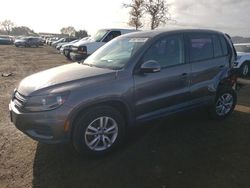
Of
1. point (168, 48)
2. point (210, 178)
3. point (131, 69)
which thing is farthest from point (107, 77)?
point (210, 178)

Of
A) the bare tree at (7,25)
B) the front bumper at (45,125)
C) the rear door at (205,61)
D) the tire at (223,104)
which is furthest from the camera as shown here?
the bare tree at (7,25)

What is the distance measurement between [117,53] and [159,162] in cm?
201

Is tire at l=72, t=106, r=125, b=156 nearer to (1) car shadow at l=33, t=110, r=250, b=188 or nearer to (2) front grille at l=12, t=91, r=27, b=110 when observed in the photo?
(1) car shadow at l=33, t=110, r=250, b=188

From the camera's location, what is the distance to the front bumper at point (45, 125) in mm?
3908

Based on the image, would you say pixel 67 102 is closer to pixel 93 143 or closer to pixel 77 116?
pixel 77 116

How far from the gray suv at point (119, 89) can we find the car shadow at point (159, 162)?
0.33 meters

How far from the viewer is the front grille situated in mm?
4131

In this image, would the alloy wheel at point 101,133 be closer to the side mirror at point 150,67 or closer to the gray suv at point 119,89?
the gray suv at point 119,89

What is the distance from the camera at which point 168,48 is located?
5051mm

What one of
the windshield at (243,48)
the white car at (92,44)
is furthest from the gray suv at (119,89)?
the white car at (92,44)

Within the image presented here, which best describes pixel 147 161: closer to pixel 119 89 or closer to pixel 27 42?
pixel 119 89

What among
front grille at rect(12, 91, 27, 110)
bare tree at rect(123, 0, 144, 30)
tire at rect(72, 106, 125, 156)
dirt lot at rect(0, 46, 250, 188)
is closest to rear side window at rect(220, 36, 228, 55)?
dirt lot at rect(0, 46, 250, 188)

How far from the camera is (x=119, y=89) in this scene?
170 inches

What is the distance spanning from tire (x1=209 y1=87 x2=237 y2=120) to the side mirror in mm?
2032
